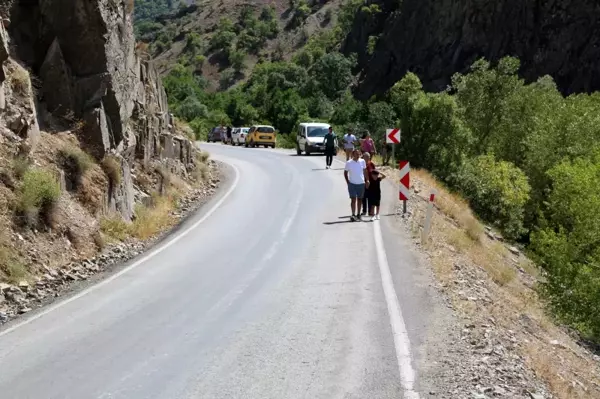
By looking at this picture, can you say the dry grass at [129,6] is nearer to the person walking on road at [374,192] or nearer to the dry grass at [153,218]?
the dry grass at [153,218]

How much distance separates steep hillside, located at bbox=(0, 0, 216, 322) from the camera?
12.4 metres

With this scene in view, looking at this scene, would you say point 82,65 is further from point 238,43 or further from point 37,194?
point 238,43

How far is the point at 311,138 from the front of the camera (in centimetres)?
3925

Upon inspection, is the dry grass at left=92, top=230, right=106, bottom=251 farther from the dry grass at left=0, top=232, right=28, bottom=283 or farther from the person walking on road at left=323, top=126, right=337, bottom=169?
the person walking on road at left=323, top=126, right=337, bottom=169

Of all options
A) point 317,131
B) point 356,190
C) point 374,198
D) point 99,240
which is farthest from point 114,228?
point 317,131

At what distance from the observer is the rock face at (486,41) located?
79.0 metres

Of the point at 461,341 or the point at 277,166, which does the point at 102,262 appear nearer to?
the point at 461,341

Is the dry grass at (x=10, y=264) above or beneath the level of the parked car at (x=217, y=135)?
above

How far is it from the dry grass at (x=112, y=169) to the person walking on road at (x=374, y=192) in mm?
6649

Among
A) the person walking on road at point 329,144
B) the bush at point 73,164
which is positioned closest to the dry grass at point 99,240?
the bush at point 73,164

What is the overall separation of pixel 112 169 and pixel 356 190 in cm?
622

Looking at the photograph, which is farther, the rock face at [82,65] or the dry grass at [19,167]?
the rock face at [82,65]

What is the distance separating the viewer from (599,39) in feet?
254

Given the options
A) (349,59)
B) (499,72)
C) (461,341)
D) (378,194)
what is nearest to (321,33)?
(349,59)
